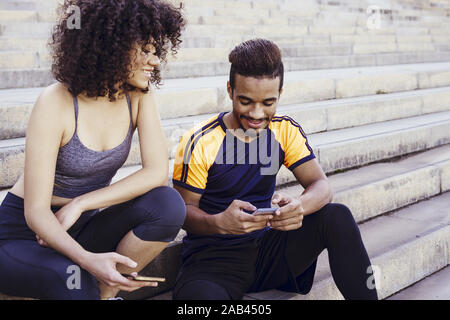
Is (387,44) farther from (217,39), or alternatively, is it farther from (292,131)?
(292,131)

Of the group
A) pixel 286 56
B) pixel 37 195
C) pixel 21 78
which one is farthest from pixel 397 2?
pixel 37 195

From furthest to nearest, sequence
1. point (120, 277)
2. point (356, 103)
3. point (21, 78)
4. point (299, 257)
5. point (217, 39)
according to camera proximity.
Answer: point (217, 39) → point (356, 103) → point (21, 78) → point (299, 257) → point (120, 277)

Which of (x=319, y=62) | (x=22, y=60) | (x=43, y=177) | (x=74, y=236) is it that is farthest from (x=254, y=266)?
(x=319, y=62)

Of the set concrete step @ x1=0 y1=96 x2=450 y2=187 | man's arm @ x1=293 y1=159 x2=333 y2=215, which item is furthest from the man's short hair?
concrete step @ x1=0 y1=96 x2=450 y2=187

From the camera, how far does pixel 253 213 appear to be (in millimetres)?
2355

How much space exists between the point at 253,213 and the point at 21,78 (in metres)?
2.88

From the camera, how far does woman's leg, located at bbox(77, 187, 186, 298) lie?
226 cm

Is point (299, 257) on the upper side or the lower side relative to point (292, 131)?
lower

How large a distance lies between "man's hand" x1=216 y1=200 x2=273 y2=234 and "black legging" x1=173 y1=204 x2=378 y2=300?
0.19 meters

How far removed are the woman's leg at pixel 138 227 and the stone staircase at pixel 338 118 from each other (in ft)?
1.30

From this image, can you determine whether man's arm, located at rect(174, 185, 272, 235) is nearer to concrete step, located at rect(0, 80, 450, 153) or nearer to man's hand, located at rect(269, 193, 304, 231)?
man's hand, located at rect(269, 193, 304, 231)

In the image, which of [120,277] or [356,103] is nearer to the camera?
[120,277]

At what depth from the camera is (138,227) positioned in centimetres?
227
